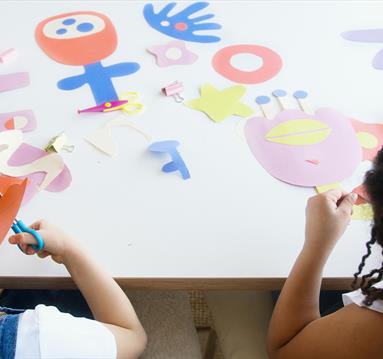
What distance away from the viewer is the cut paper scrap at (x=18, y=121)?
0.80 meters

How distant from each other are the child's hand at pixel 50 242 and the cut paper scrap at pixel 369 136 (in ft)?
1.50

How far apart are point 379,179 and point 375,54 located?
0.44 meters

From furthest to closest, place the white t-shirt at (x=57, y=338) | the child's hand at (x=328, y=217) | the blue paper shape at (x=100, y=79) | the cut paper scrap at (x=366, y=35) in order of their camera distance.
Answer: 1. the cut paper scrap at (x=366, y=35)
2. the blue paper shape at (x=100, y=79)
3. the child's hand at (x=328, y=217)
4. the white t-shirt at (x=57, y=338)

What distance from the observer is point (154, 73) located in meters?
0.90

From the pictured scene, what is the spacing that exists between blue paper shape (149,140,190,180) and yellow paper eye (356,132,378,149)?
281 mm

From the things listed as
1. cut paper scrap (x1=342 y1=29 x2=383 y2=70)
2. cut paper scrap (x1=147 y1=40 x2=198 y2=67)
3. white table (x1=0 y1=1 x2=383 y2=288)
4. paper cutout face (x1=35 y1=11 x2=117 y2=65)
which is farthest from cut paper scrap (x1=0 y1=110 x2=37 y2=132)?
cut paper scrap (x1=342 y1=29 x2=383 y2=70)

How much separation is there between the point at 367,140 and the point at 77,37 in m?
0.56

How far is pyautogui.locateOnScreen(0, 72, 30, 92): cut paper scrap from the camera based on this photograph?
87 cm

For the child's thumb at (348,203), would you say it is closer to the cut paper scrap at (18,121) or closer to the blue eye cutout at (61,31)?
the cut paper scrap at (18,121)

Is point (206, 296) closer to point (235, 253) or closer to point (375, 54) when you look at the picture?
point (235, 253)

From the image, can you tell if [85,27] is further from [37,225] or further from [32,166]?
[37,225]

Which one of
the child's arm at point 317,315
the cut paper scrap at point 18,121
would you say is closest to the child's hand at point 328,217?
the child's arm at point 317,315

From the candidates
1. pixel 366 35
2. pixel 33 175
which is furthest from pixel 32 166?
pixel 366 35

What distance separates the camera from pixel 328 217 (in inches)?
25.9
